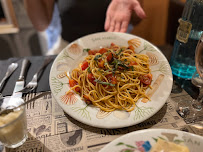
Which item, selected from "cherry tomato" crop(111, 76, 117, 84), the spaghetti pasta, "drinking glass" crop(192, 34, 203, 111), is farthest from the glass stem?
"cherry tomato" crop(111, 76, 117, 84)

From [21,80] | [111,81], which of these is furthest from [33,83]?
[111,81]

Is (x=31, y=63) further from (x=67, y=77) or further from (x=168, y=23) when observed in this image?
(x=168, y=23)

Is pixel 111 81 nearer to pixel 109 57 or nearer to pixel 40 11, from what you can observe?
pixel 109 57

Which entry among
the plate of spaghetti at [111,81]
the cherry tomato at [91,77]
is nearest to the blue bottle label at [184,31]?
the plate of spaghetti at [111,81]

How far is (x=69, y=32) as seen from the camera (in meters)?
2.64

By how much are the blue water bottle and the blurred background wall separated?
4.74 ft

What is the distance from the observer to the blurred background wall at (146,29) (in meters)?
2.92

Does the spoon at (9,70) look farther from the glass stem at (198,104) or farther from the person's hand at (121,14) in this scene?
the glass stem at (198,104)

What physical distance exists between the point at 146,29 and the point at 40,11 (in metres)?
2.09

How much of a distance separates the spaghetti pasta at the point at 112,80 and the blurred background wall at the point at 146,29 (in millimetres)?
1605

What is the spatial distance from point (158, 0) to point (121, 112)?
2.84 meters

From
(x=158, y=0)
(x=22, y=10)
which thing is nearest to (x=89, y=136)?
(x=158, y=0)

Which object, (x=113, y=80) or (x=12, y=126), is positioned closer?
(x=12, y=126)

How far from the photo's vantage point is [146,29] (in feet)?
11.5
